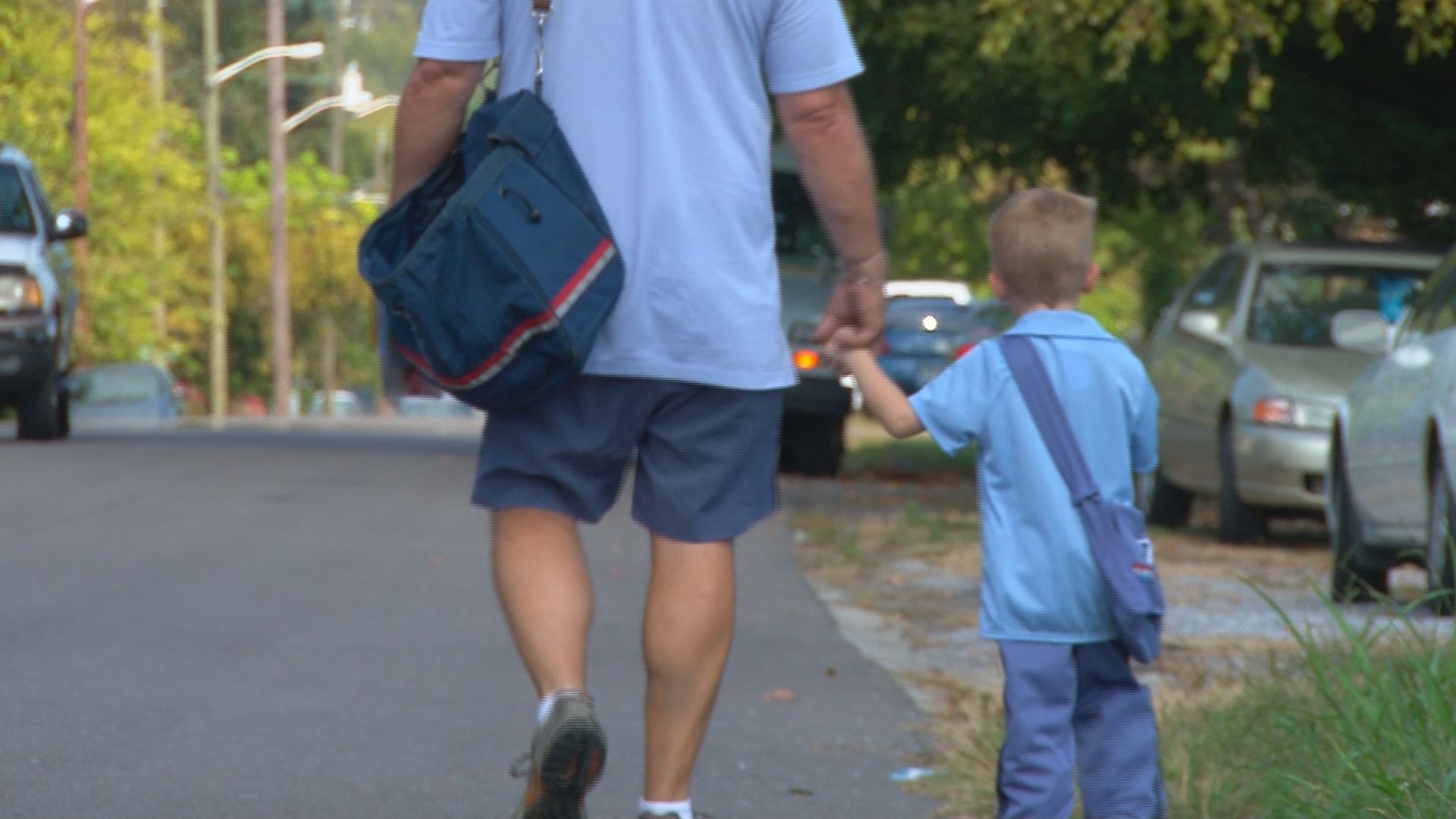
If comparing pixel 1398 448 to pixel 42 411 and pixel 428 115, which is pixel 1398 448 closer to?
pixel 428 115

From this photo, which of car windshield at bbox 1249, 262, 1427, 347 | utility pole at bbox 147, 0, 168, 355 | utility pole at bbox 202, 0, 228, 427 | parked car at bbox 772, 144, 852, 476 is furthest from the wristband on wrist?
utility pole at bbox 202, 0, 228, 427

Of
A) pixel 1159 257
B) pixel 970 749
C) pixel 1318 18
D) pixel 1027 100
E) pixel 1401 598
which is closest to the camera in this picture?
pixel 970 749

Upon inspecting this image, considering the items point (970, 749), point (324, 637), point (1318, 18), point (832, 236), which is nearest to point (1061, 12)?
point (1318, 18)

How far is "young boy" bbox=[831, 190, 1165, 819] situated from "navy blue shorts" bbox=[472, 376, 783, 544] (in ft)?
0.77

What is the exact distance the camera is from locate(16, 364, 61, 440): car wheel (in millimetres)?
17719

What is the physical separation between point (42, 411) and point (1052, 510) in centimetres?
1463

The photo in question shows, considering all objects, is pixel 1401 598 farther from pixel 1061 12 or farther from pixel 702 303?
pixel 702 303

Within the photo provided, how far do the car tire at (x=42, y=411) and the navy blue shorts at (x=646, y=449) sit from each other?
14.0m

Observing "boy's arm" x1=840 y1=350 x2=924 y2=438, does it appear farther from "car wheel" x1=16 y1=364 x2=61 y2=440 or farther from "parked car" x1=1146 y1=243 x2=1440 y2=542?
"car wheel" x1=16 y1=364 x2=61 y2=440

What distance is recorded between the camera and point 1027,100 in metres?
17.8

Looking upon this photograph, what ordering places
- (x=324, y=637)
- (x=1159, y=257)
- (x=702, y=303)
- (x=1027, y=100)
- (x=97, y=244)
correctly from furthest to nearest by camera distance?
(x=97, y=244) < (x=1159, y=257) < (x=1027, y=100) < (x=324, y=637) < (x=702, y=303)

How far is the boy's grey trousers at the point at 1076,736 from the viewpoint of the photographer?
165 inches

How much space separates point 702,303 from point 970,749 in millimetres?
1754

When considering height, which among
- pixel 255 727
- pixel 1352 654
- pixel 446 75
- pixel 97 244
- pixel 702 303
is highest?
pixel 446 75
